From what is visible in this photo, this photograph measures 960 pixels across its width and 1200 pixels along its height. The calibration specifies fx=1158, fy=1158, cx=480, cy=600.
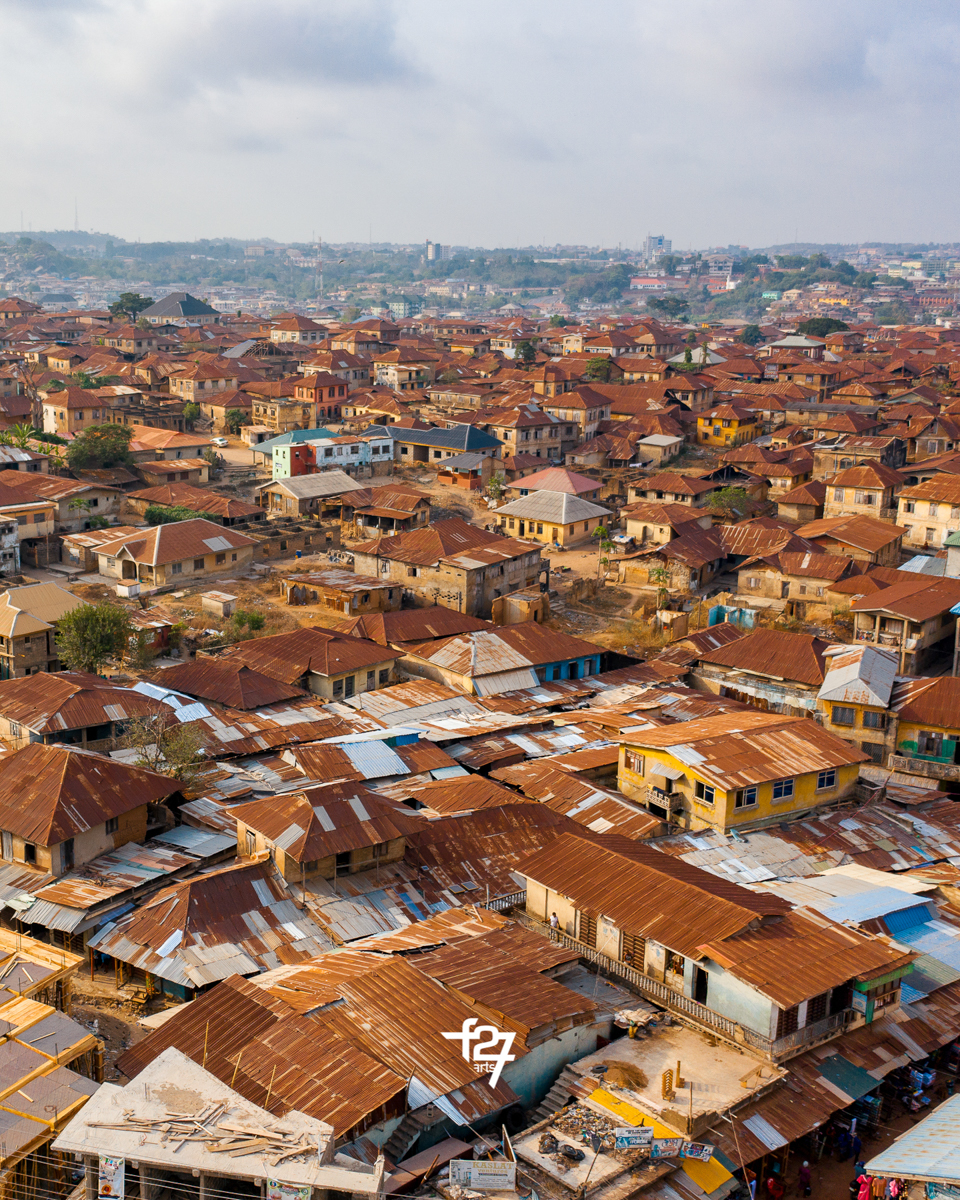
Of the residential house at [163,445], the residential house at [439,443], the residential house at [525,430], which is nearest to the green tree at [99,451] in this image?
the residential house at [163,445]

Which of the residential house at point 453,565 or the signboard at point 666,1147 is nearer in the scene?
Result: the signboard at point 666,1147

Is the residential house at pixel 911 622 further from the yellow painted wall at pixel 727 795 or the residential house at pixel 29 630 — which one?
the residential house at pixel 29 630

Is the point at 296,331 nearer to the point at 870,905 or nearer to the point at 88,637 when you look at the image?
the point at 88,637

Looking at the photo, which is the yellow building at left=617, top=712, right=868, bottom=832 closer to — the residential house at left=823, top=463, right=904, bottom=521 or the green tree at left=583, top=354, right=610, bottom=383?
the residential house at left=823, top=463, right=904, bottom=521

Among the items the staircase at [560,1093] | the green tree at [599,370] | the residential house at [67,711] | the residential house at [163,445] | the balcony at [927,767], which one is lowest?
the balcony at [927,767]

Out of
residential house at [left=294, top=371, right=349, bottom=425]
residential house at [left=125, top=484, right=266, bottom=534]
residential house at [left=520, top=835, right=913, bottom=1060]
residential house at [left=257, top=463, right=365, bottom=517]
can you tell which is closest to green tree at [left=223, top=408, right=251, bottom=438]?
residential house at [left=294, top=371, right=349, bottom=425]

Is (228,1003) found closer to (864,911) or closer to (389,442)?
(864,911)
